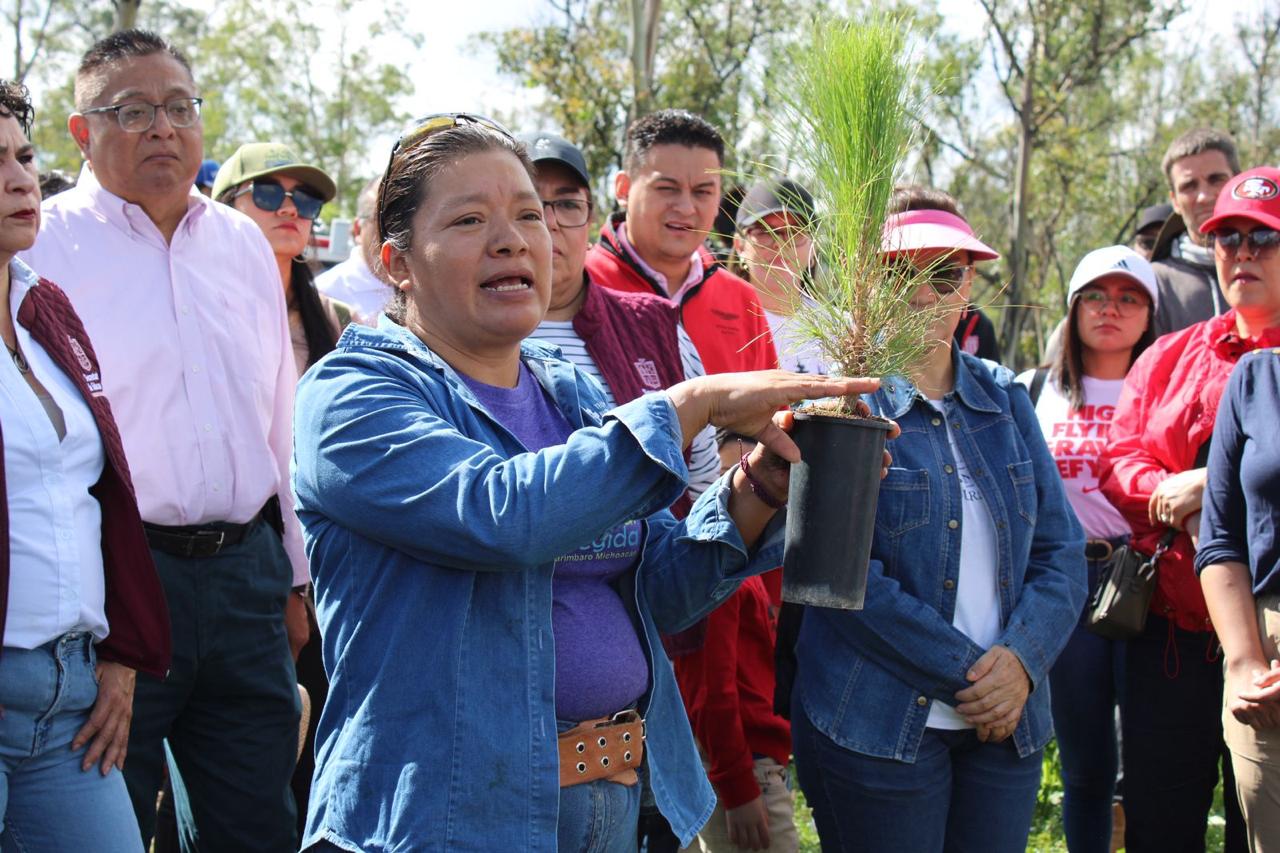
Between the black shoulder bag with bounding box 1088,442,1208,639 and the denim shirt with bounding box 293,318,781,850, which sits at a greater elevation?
the denim shirt with bounding box 293,318,781,850

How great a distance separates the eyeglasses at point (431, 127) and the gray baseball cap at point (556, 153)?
1490 mm

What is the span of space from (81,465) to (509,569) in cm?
131

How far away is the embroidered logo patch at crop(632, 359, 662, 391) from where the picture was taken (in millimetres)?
3533

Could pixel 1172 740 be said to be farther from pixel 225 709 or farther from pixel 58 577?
pixel 58 577

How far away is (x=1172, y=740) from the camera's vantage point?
405 centimetres

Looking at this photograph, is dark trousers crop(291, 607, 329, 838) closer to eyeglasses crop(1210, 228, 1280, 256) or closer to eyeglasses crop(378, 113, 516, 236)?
eyeglasses crop(378, 113, 516, 236)

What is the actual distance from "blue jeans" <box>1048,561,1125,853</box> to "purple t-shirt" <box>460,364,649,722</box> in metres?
2.64

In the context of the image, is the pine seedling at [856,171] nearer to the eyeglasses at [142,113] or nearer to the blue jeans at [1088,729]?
the eyeglasses at [142,113]

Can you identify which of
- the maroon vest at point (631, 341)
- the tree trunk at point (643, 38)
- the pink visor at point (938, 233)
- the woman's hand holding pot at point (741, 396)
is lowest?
the woman's hand holding pot at point (741, 396)

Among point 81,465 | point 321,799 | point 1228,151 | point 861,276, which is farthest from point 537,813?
point 1228,151

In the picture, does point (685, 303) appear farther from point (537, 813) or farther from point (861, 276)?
point (537, 813)

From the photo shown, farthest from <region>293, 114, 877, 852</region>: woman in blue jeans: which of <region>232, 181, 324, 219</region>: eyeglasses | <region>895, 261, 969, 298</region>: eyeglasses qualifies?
<region>232, 181, 324, 219</region>: eyeglasses

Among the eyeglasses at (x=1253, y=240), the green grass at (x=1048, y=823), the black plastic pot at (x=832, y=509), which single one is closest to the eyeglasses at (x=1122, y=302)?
the eyeglasses at (x=1253, y=240)

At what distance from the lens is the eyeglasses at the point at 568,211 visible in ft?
12.1
